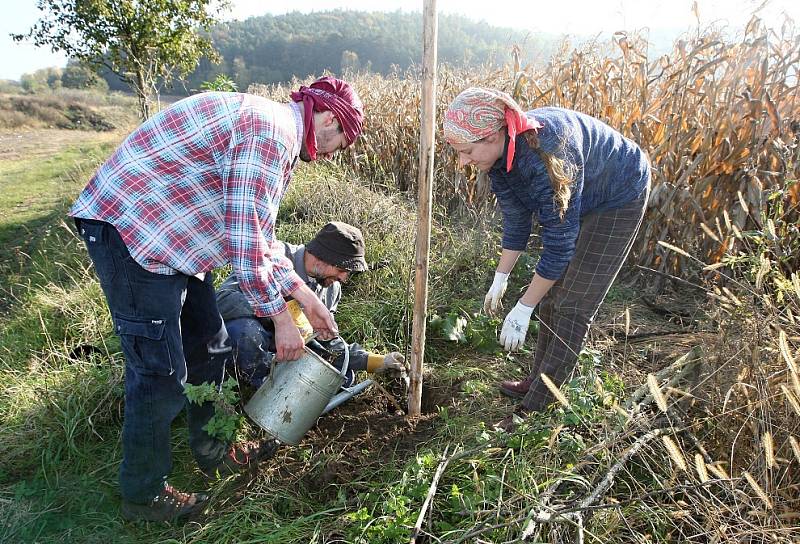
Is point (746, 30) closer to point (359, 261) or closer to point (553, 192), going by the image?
point (553, 192)

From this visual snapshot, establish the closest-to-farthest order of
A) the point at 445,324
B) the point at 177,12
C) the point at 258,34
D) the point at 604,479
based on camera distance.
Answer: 1. the point at 604,479
2. the point at 445,324
3. the point at 177,12
4. the point at 258,34

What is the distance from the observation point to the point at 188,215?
1.79 metres

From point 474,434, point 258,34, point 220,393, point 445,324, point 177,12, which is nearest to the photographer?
point 220,393

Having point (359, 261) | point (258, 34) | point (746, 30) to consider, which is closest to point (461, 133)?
point (359, 261)

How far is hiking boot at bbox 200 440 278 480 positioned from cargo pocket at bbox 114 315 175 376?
73 centimetres

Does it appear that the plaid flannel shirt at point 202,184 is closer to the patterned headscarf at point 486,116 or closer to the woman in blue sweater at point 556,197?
the patterned headscarf at point 486,116

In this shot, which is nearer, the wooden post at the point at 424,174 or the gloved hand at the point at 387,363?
the wooden post at the point at 424,174

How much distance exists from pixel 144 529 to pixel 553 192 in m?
2.19

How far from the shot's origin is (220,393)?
81.8 inches

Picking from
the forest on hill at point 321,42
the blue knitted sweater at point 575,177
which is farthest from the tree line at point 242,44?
the blue knitted sweater at point 575,177

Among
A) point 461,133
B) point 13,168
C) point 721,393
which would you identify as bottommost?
point 13,168

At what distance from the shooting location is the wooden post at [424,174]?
6.03 ft

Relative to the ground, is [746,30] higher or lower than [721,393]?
higher

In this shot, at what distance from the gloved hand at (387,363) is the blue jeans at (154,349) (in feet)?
2.79
